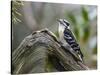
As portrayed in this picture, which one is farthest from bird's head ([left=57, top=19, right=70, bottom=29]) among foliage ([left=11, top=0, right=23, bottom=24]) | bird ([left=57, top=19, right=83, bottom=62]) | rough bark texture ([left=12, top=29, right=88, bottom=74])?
foliage ([left=11, top=0, right=23, bottom=24])

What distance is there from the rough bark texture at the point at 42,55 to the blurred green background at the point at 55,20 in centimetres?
7

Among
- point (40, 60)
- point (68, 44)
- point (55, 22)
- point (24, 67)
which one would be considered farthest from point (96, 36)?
point (24, 67)

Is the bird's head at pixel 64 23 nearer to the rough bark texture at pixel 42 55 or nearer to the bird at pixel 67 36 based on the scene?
the bird at pixel 67 36

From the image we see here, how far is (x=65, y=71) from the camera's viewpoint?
2324 mm

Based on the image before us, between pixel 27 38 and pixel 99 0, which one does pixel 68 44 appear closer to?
pixel 27 38

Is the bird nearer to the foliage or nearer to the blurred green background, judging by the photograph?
the blurred green background

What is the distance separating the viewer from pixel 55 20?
90.4 inches

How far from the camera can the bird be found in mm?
2316

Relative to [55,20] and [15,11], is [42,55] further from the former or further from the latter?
[15,11]

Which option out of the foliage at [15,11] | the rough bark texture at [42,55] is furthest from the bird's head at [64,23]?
the foliage at [15,11]

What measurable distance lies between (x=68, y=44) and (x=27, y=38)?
1.61ft

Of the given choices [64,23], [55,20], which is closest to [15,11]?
[55,20]

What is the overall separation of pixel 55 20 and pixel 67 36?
23 centimetres

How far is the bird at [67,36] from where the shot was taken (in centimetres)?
232
